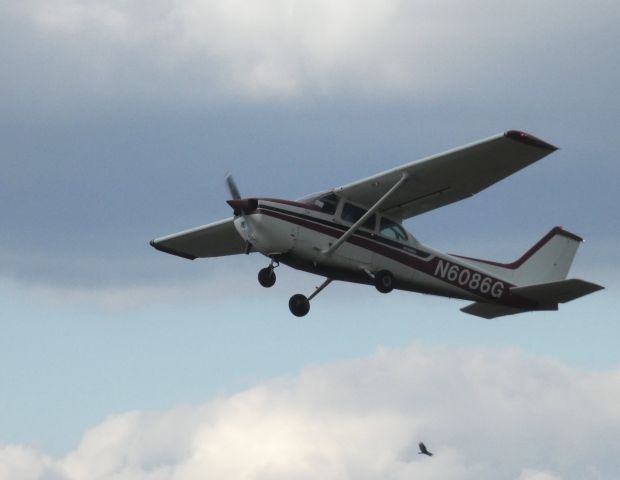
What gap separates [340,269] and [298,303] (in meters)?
1.07

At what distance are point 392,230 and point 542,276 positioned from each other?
4.52 m

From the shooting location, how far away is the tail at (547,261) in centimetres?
3184

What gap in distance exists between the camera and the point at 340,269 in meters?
28.8

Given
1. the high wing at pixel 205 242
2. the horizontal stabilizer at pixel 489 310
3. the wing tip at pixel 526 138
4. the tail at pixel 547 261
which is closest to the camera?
the wing tip at pixel 526 138

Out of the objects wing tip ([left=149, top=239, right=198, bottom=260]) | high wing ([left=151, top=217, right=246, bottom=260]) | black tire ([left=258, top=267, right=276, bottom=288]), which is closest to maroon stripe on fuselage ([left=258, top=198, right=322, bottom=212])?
black tire ([left=258, top=267, right=276, bottom=288])

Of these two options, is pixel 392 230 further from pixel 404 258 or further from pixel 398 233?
pixel 404 258

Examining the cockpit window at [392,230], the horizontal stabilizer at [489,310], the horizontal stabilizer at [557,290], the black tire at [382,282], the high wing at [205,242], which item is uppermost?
the high wing at [205,242]

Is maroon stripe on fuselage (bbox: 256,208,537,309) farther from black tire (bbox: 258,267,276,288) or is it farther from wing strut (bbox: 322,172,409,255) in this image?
black tire (bbox: 258,267,276,288)

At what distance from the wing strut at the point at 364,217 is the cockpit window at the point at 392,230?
19.3 inches

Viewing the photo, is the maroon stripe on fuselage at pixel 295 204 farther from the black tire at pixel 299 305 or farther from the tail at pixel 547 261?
the tail at pixel 547 261

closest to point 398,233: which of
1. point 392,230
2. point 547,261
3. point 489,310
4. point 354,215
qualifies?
point 392,230

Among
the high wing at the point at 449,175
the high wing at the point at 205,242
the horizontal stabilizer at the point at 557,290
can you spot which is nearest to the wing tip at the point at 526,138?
the high wing at the point at 449,175

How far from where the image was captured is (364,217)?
28.8 meters

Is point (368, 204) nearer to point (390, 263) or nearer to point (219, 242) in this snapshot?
point (390, 263)
